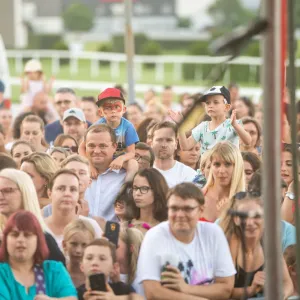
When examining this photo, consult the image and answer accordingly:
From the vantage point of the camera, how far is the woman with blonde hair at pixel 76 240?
6.91 meters

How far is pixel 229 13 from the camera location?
5797 cm

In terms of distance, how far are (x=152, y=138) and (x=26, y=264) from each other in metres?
3.49

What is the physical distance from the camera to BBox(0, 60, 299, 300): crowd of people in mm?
6379

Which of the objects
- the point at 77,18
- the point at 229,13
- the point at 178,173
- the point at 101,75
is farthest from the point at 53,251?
the point at 77,18

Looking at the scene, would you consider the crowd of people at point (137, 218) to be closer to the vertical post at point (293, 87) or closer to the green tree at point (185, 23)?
the vertical post at point (293, 87)

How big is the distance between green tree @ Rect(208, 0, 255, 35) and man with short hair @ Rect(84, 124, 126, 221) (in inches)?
1875

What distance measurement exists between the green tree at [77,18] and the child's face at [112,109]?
51339 millimetres

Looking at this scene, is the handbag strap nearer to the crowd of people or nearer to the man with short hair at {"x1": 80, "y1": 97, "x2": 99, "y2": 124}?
the crowd of people

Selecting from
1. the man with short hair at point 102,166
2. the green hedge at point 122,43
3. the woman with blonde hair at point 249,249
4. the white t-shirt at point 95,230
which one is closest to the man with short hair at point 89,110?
the man with short hair at point 102,166

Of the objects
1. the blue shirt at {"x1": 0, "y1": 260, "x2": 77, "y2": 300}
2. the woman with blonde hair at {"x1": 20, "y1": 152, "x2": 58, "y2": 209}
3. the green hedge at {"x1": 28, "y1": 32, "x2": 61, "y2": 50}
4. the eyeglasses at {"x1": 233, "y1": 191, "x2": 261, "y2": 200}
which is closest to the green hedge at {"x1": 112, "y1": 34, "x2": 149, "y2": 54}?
the green hedge at {"x1": 28, "y1": 32, "x2": 61, "y2": 50}

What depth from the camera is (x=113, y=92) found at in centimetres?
934

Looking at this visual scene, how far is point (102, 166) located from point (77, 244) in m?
1.97

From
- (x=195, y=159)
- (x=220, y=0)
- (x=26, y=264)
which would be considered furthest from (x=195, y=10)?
(x=26, y=264)

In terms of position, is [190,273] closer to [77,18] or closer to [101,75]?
[101,75]
